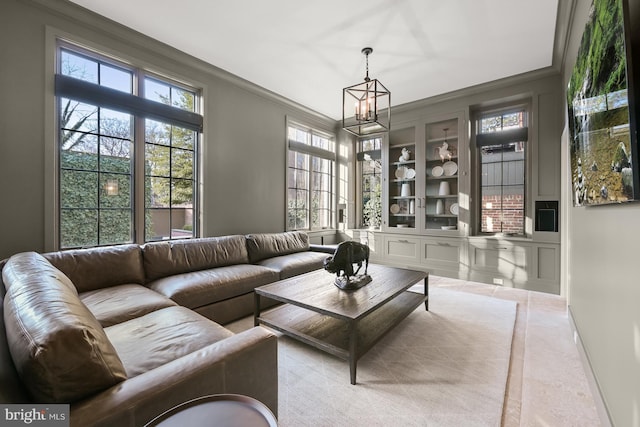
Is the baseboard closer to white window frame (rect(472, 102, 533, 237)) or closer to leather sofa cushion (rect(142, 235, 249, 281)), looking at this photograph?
white window frame (rect(472, 102, 533, 237))

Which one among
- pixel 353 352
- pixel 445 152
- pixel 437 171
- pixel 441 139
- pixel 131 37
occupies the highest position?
pixel 131 37

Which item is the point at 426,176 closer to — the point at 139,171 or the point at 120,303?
the point at 139,171

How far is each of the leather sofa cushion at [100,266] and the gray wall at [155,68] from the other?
0.44 meters

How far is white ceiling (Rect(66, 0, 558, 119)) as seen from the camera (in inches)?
99.4

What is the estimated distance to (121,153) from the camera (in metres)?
3.00

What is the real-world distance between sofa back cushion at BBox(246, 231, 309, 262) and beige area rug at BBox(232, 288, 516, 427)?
1.50m

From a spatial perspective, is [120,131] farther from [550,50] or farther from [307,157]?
[550,50]

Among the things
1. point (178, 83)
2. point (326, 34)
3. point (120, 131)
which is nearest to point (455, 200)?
point (326, 34)

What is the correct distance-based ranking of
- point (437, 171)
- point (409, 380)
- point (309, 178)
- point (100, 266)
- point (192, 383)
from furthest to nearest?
point (309, 178) < point (437, 171) < point (100, 266) < point (409, 380) < point (192, 383)

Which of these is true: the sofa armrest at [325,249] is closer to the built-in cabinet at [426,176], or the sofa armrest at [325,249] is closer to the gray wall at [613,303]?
the built-in cabinet at [426,176]

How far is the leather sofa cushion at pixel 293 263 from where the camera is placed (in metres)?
3.29

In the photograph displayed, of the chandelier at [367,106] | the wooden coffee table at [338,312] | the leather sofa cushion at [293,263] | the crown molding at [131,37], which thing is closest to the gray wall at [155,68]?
the crown molding at [131,37]

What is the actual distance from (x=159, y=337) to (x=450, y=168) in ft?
15.2

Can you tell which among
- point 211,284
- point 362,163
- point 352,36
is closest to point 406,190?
point 362,163
